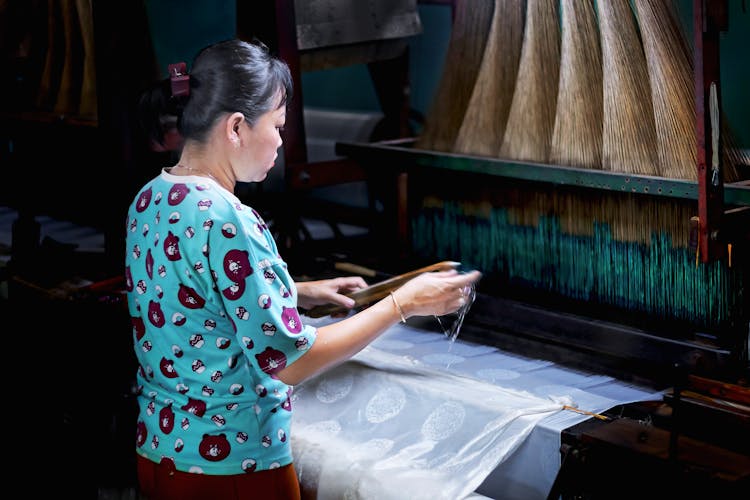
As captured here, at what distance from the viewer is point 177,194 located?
1.84m

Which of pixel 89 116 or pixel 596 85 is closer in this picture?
pixel 596 85

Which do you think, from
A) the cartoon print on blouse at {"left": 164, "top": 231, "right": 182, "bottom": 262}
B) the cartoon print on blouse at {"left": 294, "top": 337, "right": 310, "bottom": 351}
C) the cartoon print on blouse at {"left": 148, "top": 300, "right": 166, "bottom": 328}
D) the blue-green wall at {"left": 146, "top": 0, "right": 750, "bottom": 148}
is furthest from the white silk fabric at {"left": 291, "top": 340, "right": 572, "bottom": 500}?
the blue-green wall at {"left": 146, "top": 0, "right": 750, "bottom": 148}

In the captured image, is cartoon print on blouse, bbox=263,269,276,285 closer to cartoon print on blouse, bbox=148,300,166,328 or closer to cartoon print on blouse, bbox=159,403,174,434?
cartoon print on blouse, bbox=148,300,166,328

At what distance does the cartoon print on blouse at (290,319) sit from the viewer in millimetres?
1778

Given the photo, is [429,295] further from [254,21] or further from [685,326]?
[254,21]

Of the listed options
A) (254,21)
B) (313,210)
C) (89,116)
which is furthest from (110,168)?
(313,210)

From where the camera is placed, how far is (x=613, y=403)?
226 cm

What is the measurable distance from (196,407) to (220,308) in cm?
23

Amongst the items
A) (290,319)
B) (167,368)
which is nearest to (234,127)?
(290,319)

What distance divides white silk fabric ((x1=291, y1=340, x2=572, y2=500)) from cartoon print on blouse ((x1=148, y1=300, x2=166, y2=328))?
2.10 ft

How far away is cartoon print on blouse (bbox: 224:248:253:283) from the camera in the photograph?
1.75 m

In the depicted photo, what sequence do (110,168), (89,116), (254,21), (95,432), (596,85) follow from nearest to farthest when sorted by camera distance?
1. (596,85)
2. (95,432)
3. (254,21)
4. (110,168)
5. (89,116)

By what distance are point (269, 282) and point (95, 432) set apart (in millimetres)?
1377

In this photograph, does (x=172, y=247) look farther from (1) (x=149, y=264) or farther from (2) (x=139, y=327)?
(2) (x=139, y=327)
